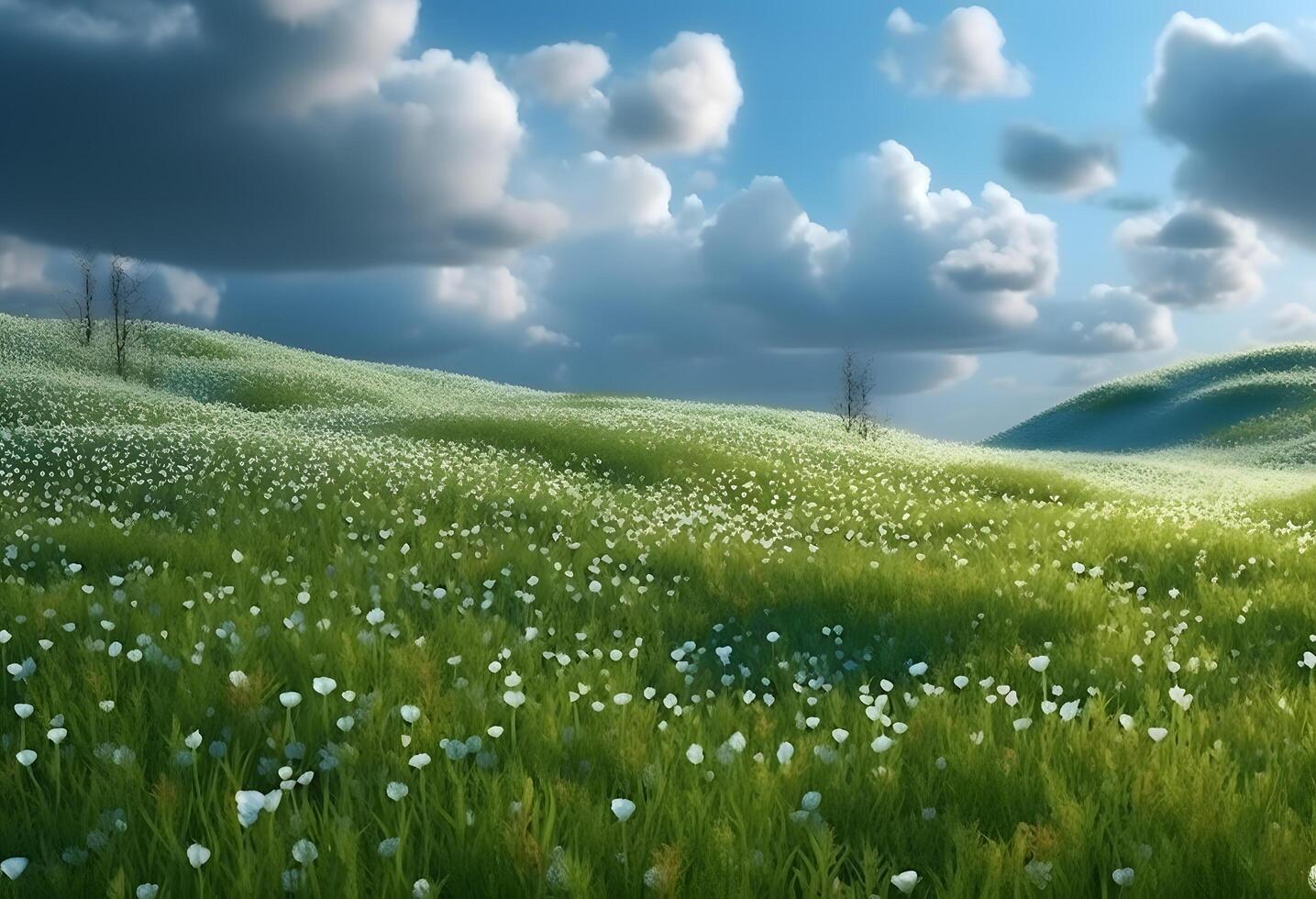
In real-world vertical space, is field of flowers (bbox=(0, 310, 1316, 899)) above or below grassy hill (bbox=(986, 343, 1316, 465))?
below

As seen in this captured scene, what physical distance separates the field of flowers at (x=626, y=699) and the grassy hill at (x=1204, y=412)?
150 feet

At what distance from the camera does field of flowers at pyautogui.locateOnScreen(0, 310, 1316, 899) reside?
346cm

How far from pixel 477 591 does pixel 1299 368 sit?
237 feet

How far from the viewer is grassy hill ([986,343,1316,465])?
55219mm

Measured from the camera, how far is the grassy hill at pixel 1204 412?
5522cm

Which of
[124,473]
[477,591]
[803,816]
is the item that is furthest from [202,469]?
[803,816]

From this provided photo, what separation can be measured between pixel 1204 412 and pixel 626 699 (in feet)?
225

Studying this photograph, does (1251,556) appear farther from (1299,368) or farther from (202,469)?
(1299,368)

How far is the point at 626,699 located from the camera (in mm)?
5051

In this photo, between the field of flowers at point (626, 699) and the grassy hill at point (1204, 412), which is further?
the grassy hill at point (1204, 412)

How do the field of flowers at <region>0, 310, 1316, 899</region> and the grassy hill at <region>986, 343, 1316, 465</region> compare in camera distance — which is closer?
the field of flowers at <region>0, 310, 1316, 899</region>

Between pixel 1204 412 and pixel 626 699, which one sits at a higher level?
pixel 1204 412

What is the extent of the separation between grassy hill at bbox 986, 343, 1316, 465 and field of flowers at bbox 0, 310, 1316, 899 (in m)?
45.8

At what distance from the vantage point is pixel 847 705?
6.03m
